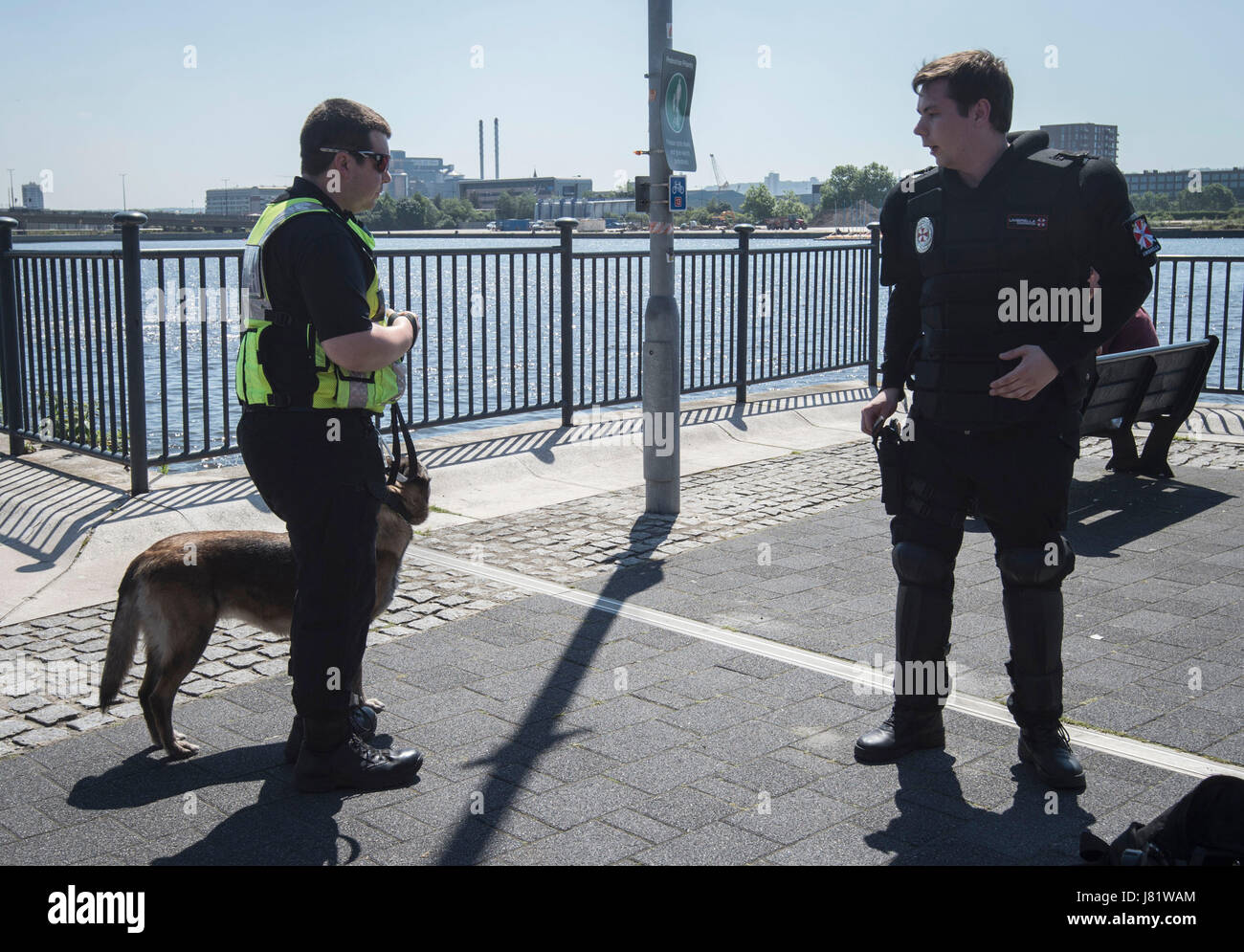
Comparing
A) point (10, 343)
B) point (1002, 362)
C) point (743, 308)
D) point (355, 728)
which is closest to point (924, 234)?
point (1002, 362)

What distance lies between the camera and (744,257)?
11695mm

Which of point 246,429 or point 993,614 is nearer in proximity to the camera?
point 246,429

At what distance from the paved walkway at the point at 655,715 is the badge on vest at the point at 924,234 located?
171 cm

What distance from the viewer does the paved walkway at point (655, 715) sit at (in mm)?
3525

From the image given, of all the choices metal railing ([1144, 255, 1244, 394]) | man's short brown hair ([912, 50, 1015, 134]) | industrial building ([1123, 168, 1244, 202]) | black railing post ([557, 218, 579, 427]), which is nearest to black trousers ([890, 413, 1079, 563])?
man's short brown hair ([912, 50, 1015, 134])

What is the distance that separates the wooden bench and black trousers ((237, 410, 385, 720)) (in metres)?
5.10

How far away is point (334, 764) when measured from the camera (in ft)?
→ 12.5

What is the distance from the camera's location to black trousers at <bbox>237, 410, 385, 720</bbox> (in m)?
3.64

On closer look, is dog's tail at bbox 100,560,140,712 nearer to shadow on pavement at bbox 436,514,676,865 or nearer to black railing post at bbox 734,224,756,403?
shadow on pavement at bbox 436,514,676,865

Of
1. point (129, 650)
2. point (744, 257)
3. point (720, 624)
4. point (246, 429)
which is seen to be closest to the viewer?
point (246, 429)

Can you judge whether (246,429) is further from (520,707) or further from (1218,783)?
(1218,783)

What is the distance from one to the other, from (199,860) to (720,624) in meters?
2.75
